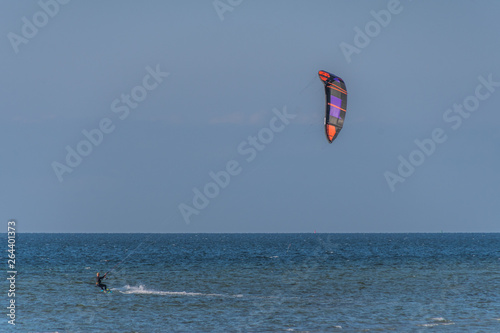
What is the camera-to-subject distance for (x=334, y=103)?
138 ft

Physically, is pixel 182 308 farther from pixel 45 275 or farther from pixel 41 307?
pixel 45 275

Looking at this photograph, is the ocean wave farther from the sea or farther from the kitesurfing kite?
the kitesurfing kite

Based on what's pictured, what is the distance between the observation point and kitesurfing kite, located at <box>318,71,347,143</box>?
41.4 meters

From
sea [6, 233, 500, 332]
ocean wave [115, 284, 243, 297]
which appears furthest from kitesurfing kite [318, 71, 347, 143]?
ocean wave [115, 284, 243, 297]

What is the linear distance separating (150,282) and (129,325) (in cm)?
2000

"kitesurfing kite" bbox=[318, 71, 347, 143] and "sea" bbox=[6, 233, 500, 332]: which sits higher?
"kitesurfing kite" bbox=[318, 71, 347, 143]

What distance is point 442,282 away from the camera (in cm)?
5612

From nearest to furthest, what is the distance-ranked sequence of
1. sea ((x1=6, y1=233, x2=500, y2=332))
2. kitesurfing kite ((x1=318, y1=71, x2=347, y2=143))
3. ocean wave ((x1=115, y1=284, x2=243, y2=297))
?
sea ((x1=6, y1=233, x2=500, y2=332)) < kitesurfing kite ((x1=318, y1=71, x2=347, y2=143)) < ocean wave ((x1=115, y1=284, x2=243, y2=297))

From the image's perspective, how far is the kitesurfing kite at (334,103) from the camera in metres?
41.4

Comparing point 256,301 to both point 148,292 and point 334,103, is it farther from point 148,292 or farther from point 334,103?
point 334,103

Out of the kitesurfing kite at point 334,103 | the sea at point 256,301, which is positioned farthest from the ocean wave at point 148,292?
the kitesurfing kite at point 334,103

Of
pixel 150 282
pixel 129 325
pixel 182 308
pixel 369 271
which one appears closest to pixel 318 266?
pixel 369 271

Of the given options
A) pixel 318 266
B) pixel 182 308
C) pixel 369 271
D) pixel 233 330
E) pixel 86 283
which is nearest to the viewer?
pixel 233 330

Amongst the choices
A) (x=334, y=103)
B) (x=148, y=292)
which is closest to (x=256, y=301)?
(x=148, y=292)
